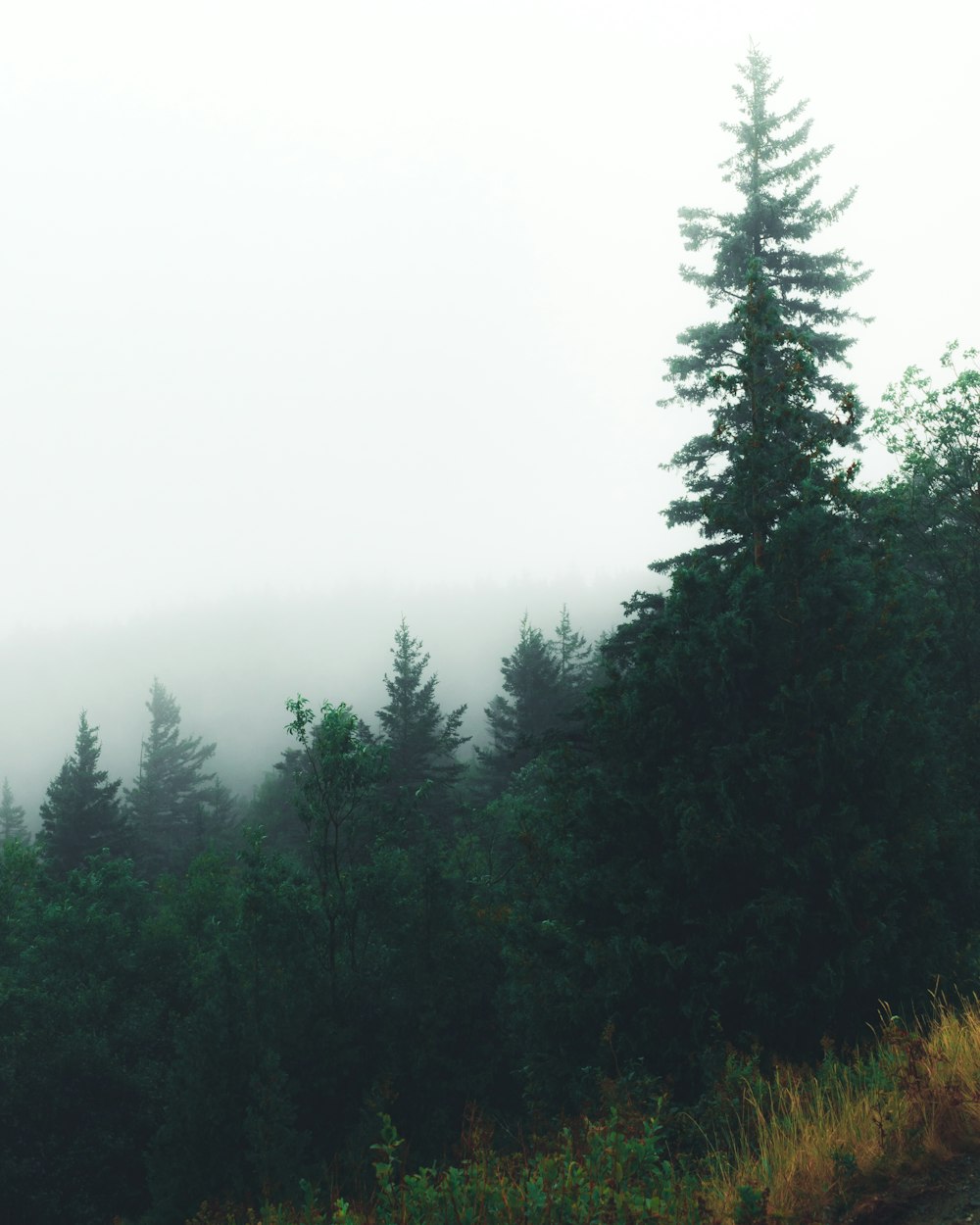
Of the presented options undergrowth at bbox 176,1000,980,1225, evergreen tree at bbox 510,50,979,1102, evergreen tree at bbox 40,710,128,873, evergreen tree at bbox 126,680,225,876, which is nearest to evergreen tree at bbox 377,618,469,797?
evergreen tree at bbox 40,710,128,873

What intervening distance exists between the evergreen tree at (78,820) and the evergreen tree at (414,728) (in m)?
14.4

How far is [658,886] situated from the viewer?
971 centimetres

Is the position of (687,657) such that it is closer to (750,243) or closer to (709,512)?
(709,512)

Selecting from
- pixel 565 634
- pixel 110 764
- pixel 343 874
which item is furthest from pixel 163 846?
pixel 110 764

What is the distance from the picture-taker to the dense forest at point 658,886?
927cm

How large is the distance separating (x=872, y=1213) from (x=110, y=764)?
612 feet

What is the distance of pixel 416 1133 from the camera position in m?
15.1

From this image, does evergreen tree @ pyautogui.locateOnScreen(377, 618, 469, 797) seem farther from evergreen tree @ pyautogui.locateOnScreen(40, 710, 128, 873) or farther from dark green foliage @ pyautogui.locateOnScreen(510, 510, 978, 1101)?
dark green foliage @ pyautogui.locateOnScreen(510, 510, 978, 1101)

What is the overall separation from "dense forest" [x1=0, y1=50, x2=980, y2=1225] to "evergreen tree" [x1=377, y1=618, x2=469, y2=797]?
1261cm

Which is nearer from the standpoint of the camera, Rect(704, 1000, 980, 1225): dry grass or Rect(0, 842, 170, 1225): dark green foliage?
Rect(704, 1000, 980, 1225): dry grass

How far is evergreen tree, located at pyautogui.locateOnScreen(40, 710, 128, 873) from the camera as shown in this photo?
40.5 meters

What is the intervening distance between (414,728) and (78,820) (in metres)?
17.4

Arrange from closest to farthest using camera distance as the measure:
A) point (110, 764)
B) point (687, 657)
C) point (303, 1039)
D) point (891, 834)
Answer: point (891, 834) → point (687, 657) → point (303, 1039) → point (110, 764)

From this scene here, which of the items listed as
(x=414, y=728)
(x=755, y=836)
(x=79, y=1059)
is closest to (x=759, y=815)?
(x=755, y=836)
